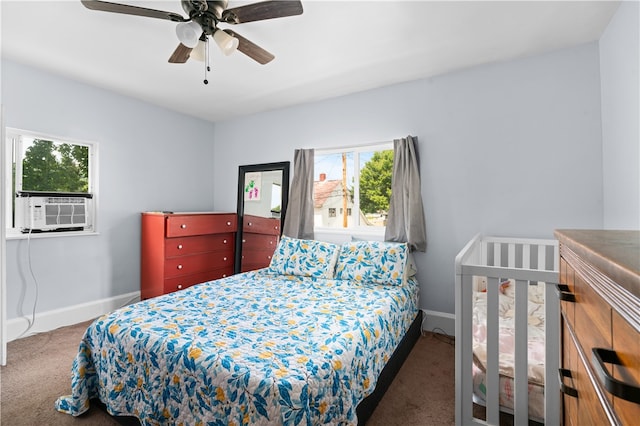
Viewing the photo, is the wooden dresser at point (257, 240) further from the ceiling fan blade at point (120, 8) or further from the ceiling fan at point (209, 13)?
the ceiling fan blade at point (120, 8)

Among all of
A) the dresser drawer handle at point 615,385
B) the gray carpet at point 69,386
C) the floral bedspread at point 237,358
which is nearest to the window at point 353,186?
the floral bedspread at point 237,358

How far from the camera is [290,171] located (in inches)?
151

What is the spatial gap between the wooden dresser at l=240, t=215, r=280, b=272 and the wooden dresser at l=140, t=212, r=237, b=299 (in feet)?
0.93

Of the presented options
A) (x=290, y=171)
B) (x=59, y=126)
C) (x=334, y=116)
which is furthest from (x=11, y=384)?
(x=334, y=116)

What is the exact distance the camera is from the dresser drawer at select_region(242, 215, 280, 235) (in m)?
3.93

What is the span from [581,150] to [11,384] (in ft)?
14.9

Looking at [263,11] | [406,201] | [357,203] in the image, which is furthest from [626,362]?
[357,203]

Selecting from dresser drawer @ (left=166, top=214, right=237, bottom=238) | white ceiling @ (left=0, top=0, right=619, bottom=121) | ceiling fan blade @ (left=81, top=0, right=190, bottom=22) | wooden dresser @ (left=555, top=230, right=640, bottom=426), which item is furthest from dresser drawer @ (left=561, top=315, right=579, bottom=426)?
dresser drawer @ (left=166, top=214, right=237, bottom=238)

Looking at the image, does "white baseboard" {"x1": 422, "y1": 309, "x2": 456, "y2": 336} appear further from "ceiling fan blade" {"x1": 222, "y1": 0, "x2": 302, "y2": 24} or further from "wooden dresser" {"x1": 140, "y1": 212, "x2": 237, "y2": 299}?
"ceiling fan blade" {"x1": 222, "y1": 0, "x2": 302, "y2": 24}

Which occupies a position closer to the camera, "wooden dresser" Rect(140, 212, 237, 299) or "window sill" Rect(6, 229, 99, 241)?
"window sill" Rect(6, 229, 99, 241)

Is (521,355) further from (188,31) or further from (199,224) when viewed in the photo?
(199,224)

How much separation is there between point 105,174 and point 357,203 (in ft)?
9.31

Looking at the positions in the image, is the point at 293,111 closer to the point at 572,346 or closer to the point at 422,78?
the point at 422,78

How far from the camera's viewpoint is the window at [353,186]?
331cm
